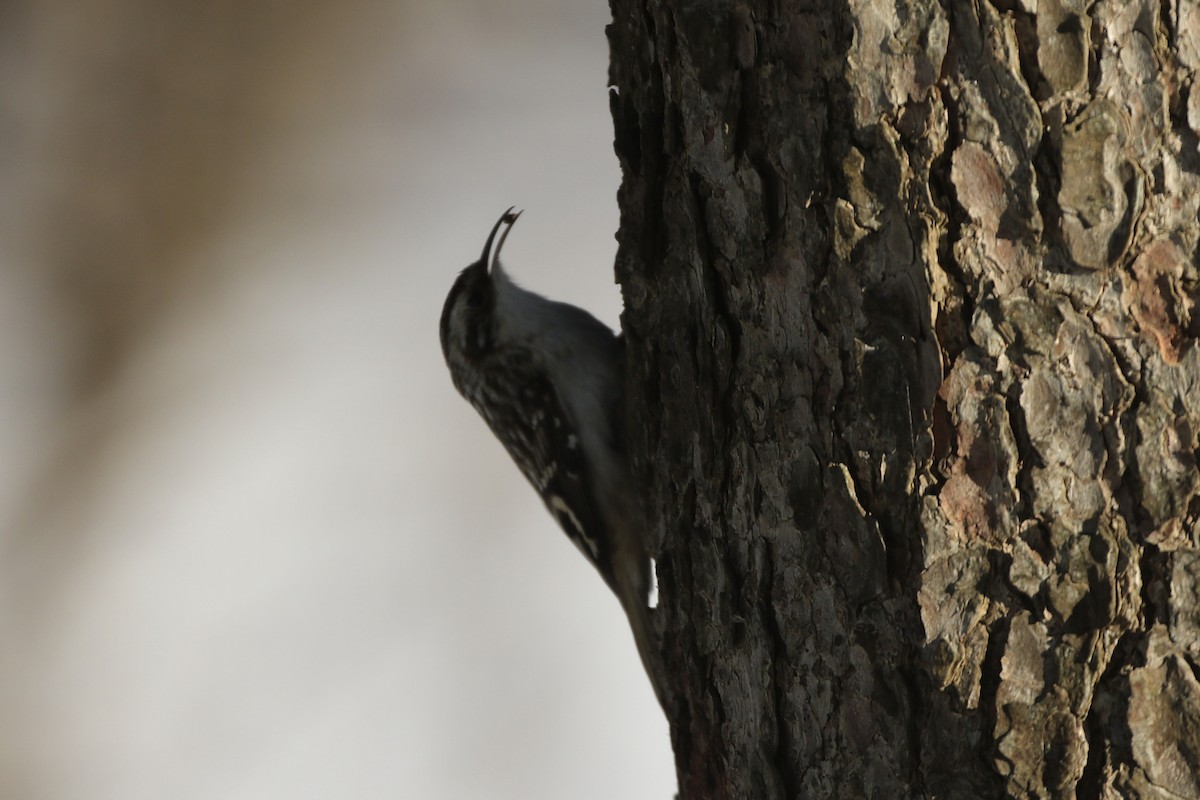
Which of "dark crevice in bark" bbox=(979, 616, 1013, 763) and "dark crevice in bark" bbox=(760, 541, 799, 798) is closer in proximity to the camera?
"dark crevice in bark" bbox=(979, 616, 1013, 763)

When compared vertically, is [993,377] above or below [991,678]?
above

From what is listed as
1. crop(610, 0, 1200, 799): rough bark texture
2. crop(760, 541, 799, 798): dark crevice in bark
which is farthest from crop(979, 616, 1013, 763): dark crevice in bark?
crop(760, 541, 799, 798): dark crevice in bark

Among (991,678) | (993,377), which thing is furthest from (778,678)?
(993,377)

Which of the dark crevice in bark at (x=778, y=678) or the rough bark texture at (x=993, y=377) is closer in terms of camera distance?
the rough bark texture at (x=993, y=377)

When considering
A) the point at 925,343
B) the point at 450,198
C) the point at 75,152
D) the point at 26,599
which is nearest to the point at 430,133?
the point at 450,198

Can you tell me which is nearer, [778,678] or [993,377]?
[993,377]

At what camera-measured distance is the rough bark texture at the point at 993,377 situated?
3.16 feet

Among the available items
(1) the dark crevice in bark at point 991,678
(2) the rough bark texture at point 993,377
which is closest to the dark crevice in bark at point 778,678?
(2) the rough bark texture at point 993,377

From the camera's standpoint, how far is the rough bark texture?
96 cm

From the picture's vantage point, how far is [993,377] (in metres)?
0.98

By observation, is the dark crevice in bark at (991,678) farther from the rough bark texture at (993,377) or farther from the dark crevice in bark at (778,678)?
the dark crevice in bark at (778,678)

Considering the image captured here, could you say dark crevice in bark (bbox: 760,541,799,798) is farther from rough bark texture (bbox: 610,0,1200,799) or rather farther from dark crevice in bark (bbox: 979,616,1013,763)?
dark crevice in bark (bbox: 979,616,1013,763)

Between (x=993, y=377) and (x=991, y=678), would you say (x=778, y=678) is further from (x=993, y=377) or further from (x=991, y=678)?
(x=993, y=377)

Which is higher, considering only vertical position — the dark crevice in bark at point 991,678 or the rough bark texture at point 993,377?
the rough bark texture at point 993,377
